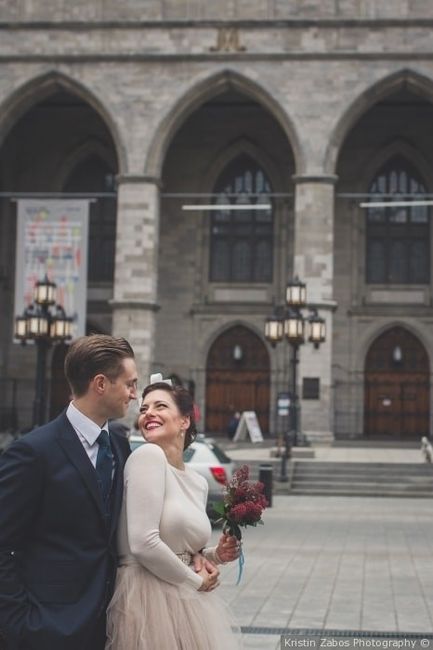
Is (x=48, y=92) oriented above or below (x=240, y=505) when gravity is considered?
above

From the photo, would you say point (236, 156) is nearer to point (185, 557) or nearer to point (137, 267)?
point (137, 267)

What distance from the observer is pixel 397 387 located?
3116 centimetres

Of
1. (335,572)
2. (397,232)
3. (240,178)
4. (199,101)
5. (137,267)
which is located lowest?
(335,572)

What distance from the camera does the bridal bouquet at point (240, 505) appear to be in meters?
3.75

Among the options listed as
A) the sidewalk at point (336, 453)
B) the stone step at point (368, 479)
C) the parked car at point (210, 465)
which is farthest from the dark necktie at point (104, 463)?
the sidewalk at point (336, 453)

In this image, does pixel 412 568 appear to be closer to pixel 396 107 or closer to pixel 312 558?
pixel 312 558

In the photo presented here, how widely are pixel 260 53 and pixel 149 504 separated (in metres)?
25.5

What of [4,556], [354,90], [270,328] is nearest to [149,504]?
[4,556]

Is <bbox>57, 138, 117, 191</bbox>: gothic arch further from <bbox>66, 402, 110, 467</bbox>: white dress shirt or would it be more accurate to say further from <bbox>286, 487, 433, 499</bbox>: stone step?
<bbox>66, 402, 110, 467</bbox>: white dress shirt

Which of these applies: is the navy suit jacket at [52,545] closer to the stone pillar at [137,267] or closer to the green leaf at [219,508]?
the green leaf at [219,508]

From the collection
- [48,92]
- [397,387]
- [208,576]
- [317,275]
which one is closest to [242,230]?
[317,275]

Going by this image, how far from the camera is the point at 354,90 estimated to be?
89.7ft

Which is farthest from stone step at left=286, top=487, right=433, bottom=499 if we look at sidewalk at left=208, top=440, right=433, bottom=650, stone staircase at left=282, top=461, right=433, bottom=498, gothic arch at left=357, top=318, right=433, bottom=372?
gothic arch at left=357, top=318, right=433, bottom=372

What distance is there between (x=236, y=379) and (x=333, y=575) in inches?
856
